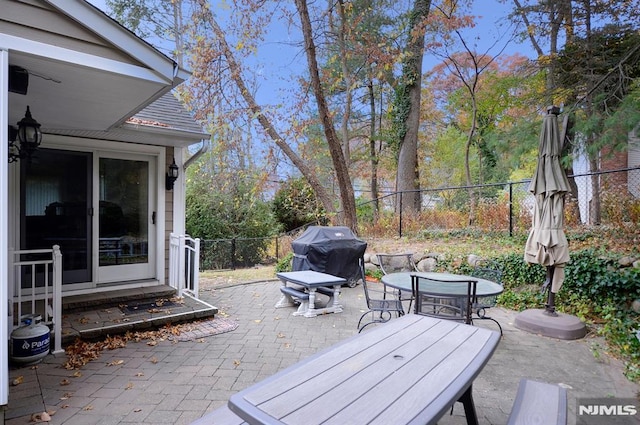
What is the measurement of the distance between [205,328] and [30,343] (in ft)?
5.37

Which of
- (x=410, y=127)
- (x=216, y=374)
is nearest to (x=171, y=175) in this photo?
(x=216, y=374)

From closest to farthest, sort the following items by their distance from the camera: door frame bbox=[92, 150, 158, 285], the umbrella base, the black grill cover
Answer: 1. the umbrella base
2. door frame bbox=[92, 150, 158, 285]
3. the black grill cover

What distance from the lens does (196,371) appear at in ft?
10.0

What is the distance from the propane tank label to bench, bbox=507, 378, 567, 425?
3.77 metres

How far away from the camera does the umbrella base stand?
385 cm

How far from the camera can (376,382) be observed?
147 centimetres

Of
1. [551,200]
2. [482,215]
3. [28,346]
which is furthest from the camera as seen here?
[482,215]

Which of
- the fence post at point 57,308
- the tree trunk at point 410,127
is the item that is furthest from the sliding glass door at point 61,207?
the tree trunk at point 410,127

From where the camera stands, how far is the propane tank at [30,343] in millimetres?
3088

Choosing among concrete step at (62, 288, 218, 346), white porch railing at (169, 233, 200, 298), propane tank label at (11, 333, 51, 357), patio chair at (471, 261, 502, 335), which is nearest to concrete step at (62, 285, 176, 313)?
concrete step at (62, 288, 218, 346)

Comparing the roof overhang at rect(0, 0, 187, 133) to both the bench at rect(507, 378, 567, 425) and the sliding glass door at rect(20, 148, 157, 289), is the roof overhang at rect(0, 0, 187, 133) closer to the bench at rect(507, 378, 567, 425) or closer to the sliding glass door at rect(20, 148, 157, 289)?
the sliding glass door at rect(20, 148, 157, 289)

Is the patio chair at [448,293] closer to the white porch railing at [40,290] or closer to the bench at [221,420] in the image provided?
the bench at [221,420]

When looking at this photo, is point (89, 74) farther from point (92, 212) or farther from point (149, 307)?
point (149, 307)

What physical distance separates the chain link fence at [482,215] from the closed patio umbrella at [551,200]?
82.0 inches
